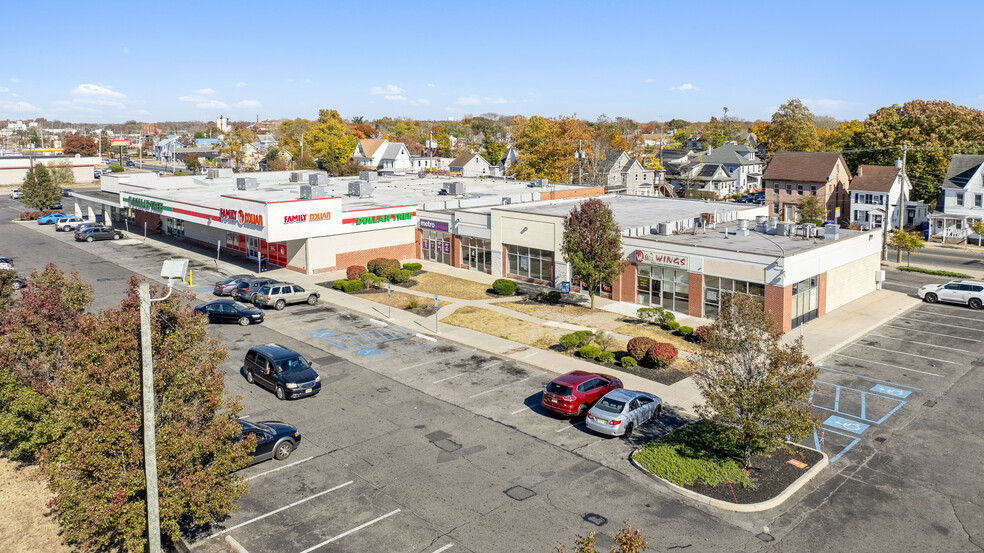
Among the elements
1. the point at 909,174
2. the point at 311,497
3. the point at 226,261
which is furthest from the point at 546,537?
the point at 909,174

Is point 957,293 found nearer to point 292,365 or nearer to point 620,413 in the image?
point 620,413

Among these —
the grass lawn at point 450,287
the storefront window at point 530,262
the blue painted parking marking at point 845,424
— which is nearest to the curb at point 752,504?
the blue painted parking marking at point 845,424

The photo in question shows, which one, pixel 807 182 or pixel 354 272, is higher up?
pixel 807 182

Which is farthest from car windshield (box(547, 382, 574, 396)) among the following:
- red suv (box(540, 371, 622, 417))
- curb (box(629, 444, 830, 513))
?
curb (box(629, 444, 830, 513))

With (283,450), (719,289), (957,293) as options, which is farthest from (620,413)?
(957,293)

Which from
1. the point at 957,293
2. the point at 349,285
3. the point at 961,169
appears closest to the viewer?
the point at 957,293

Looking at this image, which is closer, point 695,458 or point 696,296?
point 695,458

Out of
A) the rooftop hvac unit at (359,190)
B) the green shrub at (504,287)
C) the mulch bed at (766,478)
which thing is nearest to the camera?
the mulch bed at (766,478)

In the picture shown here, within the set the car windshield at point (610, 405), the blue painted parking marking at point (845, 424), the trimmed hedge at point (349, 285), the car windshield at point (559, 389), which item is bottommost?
the blue painted parking marking at point (845, 424)

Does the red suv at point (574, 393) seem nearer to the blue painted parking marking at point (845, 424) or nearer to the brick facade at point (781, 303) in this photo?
the blue painted parking marking at point (845, 424)
